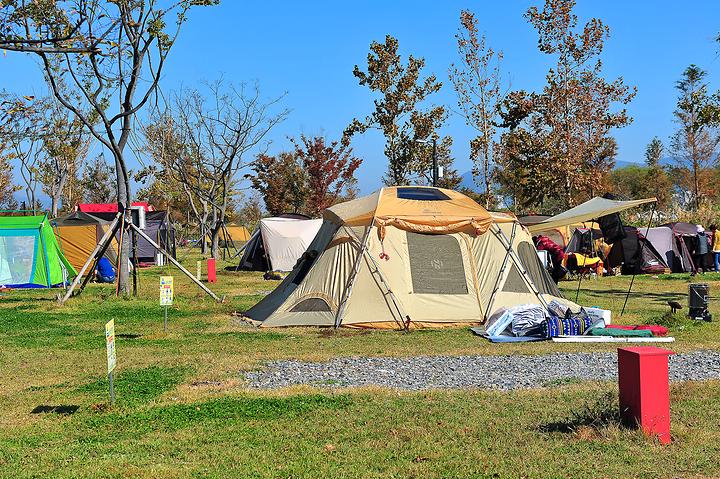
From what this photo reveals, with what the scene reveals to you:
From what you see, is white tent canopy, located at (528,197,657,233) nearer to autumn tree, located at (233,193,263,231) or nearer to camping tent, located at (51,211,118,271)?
camping tent, located at (51,211,118,271)

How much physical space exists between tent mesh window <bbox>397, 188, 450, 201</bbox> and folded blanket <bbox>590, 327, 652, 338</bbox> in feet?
12.9

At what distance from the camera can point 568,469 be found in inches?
224

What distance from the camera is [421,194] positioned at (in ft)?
48.5

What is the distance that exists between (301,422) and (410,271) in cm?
695

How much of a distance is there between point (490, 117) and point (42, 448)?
30549 mm

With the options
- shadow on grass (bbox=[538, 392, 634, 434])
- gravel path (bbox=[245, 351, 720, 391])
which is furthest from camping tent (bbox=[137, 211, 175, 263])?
shadow on grass (bbox=[538, 392, 634, 434])

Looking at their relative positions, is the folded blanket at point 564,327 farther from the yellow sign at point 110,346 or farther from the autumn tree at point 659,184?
the autumn tree at point 659,184

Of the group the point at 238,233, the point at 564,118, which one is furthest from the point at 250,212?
the point at 564,118

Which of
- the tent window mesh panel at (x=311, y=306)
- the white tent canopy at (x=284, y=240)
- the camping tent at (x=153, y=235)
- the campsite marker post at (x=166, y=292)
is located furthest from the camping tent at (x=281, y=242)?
the campsite marker post at (x=166, y=292)

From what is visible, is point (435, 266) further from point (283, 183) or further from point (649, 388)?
point (283, 183)

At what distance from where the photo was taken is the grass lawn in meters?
5.85

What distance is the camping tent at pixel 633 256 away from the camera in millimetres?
25500

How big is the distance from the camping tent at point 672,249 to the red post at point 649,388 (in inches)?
845

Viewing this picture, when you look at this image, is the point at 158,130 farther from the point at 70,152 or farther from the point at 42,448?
the point at 42,448
